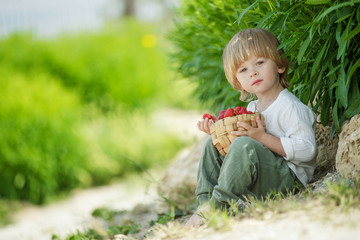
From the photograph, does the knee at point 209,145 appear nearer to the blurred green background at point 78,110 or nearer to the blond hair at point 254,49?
the blond hair at point 254,49

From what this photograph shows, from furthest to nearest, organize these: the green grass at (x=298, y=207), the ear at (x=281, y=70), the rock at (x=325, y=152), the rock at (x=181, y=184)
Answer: the rock at (x=181, y=184) < the rock at (x=325, y=152) < the ear at (x=281, y=70) < the green grass at (x=298, y=207)

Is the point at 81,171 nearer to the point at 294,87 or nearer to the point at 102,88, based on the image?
the point at 102,88

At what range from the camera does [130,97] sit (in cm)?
824

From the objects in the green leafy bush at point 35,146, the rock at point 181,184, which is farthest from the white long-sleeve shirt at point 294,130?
the green leafy bush at point 35,146

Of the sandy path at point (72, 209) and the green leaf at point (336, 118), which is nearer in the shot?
the green leaf at point (336, 118)

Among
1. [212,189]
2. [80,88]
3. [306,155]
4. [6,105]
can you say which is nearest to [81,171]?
[6,105]

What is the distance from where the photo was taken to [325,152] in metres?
2.60

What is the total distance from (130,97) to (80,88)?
0.89 meters

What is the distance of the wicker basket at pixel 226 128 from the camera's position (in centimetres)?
221

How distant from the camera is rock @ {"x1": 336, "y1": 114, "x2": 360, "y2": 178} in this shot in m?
2.11

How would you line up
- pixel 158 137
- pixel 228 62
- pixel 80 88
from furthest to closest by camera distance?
1. pixel 80 88
2. pixel 158 137
3. pixel 228 62

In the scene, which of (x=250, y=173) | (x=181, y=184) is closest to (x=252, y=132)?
(x=250, y=173)

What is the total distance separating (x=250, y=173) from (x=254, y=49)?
0.61 m

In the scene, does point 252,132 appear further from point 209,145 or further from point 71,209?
point 71,209
